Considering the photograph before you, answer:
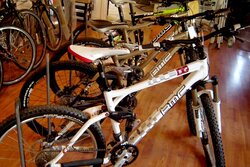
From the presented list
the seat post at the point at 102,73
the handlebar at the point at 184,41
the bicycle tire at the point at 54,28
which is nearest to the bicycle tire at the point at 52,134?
the seat post at the point at 102,73

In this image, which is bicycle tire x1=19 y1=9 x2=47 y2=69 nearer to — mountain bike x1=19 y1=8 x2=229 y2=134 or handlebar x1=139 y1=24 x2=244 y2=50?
mountain bike x1=19 y1=8 x2=229 y2=134

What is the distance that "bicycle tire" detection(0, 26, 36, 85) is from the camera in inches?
101

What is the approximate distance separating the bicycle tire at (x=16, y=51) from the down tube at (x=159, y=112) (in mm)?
1613

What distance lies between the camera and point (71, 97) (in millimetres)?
1783

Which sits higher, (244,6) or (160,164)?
(244,6)

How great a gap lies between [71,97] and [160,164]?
31.2 inches

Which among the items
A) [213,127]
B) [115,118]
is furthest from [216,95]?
[115,118]

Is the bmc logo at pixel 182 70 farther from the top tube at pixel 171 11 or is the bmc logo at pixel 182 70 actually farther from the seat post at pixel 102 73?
the top tube at pixel 171 11

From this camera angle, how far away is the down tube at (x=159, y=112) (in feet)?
4.83

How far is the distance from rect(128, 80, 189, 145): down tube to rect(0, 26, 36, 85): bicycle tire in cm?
161

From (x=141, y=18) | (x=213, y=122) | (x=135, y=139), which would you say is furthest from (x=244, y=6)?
(x=135, y=139)

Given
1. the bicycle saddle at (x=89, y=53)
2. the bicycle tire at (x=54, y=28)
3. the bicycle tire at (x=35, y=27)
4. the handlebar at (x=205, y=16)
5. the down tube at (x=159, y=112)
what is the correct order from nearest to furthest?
the bicycle saddle at (x=89, y=53) → the down tube at (x=159, y=112) → the handlebar at (x=205, y=16) → the bicycle tire at (x=35, y=27) → the bicycle tire at (x=54, y=28)

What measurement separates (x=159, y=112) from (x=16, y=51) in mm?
2019

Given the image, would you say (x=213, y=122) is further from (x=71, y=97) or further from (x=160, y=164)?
(x=71, y=97)
